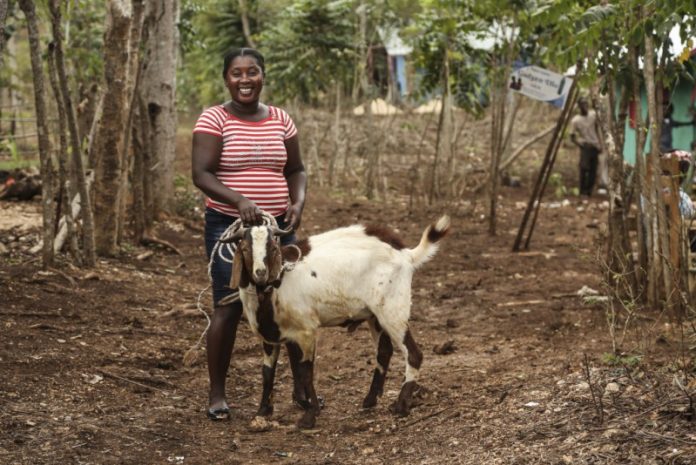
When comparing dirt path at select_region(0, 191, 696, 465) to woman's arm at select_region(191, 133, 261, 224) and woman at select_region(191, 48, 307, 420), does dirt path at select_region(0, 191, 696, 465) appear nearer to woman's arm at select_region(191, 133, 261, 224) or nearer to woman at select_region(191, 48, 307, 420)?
woman at select_region(191, 48, 307, 420)

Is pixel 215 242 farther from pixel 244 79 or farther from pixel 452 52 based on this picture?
pixel 452 52

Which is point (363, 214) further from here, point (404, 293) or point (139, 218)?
point (404, 293)

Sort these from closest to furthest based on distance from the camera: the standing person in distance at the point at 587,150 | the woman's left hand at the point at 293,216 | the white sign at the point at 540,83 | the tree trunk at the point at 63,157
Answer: the woman's left hand at the point at 293,216
the tree trunk at the point at 63,157
the white sign at the point at 540,83
the standing person in distance at the point at 587,150

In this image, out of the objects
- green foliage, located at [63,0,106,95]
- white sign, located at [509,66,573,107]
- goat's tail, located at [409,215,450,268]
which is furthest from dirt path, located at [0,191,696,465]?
green foliage, located at [63,0,106,95]

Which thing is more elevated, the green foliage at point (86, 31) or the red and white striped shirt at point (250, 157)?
the green foliage at point (86, 31)

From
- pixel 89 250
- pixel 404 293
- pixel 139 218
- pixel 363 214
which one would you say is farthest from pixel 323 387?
pixel 363 214

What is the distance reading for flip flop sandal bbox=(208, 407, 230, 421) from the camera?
575 centimetres

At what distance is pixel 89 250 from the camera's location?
9234 millimetres

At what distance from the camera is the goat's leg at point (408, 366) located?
A: 19.0 feet

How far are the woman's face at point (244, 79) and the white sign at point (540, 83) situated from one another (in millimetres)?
6594

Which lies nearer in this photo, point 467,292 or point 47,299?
point 47,299

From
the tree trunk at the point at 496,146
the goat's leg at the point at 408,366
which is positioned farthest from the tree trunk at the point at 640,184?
the tree trunk at the point at 496,146

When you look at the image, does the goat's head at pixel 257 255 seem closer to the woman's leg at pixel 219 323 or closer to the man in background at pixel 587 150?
the woman's leg at pixel 219 323

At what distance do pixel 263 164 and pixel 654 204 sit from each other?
3.35 m
